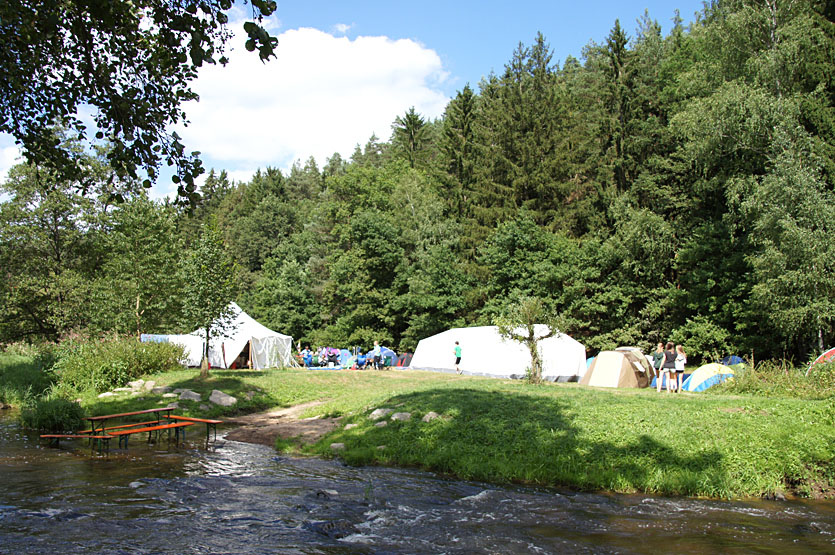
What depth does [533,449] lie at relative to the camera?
9.91 m

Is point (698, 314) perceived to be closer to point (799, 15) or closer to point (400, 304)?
point (799, 15)

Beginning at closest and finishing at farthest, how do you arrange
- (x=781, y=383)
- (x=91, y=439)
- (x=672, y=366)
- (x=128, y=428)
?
(x=91, y=439) → (x=128, y=428) → (x=781, y=383) → (x=672, y=366)

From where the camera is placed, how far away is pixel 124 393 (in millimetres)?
17781

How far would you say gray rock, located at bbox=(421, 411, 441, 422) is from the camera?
11812 millimetres

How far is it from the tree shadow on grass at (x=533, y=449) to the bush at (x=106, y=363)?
36.0 feet

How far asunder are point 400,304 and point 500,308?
799 cm

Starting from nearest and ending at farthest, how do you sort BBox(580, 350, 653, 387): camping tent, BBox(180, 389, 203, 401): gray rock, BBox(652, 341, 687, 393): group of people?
BBox(180, 389, 203, 401): gray rock, BBox(652, 341, 687, 393): group of people, BBox(580, 350, 653, 387): camping tent

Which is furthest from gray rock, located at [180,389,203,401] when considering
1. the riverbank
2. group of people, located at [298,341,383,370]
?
group of people, located at [298,341,383,370]

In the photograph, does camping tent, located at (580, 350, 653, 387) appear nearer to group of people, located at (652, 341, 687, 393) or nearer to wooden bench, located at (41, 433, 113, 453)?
group of people, located at (652, 341, 687, 393)

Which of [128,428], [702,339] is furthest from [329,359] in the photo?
[128,428]

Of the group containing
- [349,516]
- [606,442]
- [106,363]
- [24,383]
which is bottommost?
[349,516]

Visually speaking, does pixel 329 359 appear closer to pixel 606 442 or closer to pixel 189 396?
pixel 189 396

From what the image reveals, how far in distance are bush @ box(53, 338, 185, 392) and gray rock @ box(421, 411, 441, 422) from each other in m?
12.3

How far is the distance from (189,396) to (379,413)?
23.7 feet
